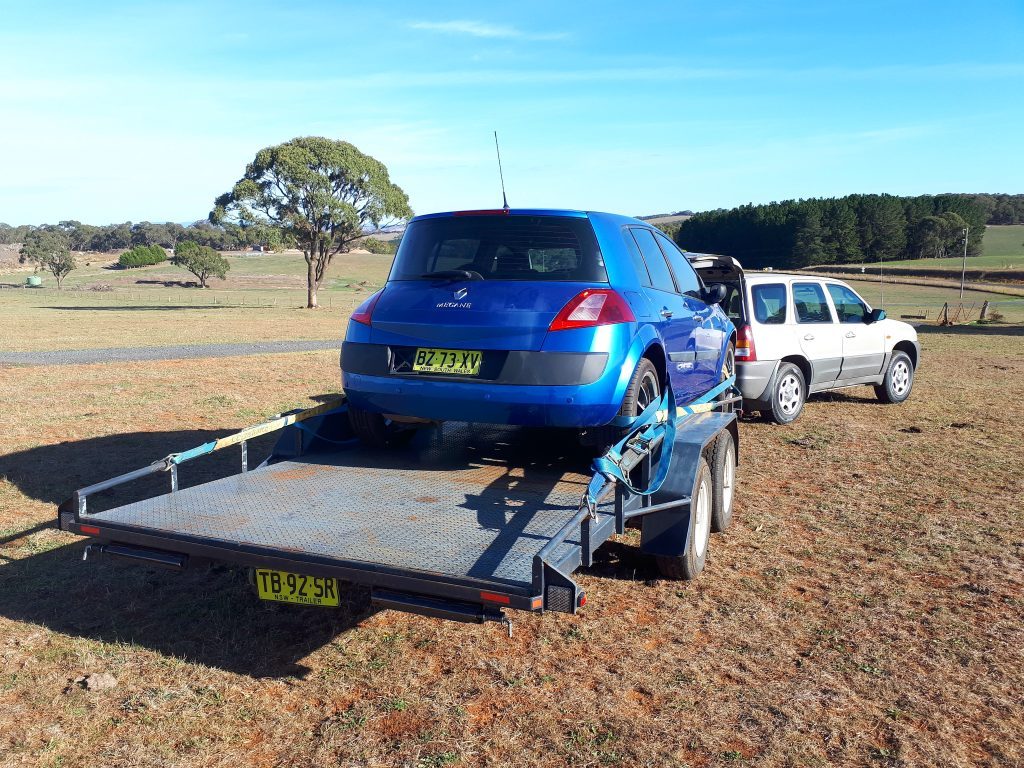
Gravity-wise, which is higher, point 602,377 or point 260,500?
point 602,377

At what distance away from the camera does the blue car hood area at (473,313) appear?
4430mm

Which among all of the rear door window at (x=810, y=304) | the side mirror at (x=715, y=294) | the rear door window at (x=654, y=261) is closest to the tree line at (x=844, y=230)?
the rear door window at (x=810, y=304)

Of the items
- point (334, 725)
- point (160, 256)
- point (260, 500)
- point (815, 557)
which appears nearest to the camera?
point (334, 725)

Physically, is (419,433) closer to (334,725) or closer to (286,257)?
(334,725)

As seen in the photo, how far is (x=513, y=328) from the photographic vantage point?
4.43 metres

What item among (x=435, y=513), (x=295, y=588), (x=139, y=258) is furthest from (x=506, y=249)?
(x=139, y=258)

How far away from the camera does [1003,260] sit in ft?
252

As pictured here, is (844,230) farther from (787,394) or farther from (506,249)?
(506,249)

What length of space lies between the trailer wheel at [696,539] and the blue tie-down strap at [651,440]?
209 millimetres

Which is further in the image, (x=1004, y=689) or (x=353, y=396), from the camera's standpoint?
(x=353, y=396)

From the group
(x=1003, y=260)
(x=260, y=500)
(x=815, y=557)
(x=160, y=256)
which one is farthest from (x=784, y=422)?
(x=160, y=256)

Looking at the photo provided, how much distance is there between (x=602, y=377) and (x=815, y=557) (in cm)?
231

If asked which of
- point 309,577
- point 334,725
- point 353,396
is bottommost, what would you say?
point 334,725

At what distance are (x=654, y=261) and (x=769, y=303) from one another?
5.03m
